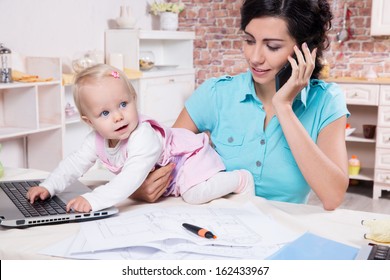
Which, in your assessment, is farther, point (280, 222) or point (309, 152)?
point (309, 152)

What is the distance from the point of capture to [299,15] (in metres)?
1.57

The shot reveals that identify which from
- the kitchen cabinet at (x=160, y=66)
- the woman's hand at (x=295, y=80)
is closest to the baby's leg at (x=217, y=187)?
the woman's hand at (x=295, y=80)

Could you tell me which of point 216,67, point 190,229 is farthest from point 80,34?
point 190,229

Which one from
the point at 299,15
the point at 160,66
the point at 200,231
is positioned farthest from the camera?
the point at 160,66

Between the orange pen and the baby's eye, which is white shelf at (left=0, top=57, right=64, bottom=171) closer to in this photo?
the baby's eye

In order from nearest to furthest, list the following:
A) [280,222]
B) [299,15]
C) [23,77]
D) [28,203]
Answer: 1. [280,222]
2. [28,203]
3. [299,15]
4. [23,77]

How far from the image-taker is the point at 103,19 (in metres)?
4.34

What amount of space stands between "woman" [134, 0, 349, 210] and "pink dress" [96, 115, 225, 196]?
5cm

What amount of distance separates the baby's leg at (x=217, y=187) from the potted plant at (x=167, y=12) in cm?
362

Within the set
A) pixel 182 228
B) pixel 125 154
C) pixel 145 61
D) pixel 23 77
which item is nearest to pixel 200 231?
pixel 182 228

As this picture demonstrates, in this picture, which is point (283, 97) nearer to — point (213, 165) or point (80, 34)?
point (213, 165)

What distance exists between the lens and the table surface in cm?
109

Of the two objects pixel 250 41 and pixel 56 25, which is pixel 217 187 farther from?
pixel 56 25

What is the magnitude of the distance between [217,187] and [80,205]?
0.38 meters
